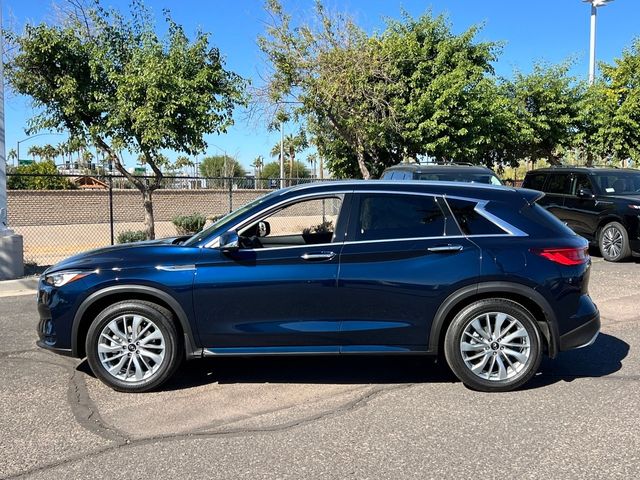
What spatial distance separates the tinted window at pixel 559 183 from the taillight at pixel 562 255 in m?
8.43

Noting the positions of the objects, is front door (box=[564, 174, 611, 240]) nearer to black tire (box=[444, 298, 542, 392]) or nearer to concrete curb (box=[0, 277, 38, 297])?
black tire (box=[444, 298, 542, 392])

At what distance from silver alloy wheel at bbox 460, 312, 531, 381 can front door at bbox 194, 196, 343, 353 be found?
3.53ft

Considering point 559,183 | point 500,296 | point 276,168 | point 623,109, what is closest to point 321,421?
point 500,296

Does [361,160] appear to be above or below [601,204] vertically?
above

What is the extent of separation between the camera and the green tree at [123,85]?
1123 centimetres

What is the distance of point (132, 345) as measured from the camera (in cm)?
454

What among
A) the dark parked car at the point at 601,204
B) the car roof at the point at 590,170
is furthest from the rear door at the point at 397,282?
the car roof at the point at 590,170

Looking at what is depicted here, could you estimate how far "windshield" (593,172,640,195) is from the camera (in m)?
11.6

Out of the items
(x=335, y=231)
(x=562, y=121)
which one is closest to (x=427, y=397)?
(x=335, y=231)

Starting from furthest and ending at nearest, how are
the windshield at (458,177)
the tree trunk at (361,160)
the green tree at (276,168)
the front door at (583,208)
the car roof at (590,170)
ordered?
the green tree at (276,168) → the tree trunk at (361,160) → the car roof at (590,170) → the front door at (583,208) → the windshield at (458,177)

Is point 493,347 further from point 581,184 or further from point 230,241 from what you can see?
point 581,184

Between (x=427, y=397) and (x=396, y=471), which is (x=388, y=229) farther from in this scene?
(x=396, y=471)

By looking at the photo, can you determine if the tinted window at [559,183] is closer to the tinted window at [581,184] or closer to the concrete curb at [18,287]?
the tinted window at [581,184]

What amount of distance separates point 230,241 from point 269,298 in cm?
54
